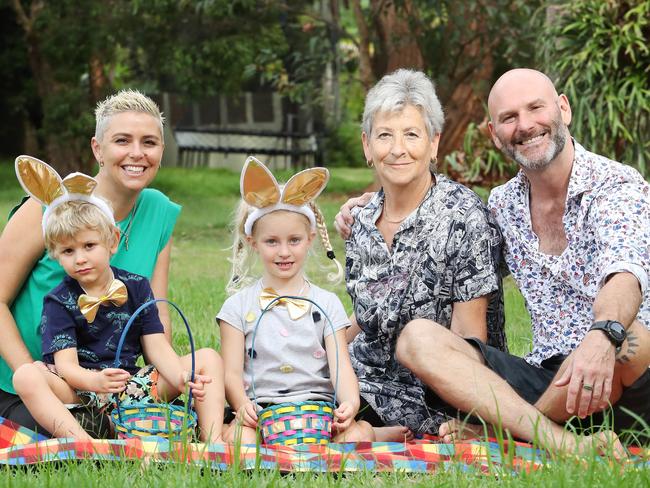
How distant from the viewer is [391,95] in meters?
4.39

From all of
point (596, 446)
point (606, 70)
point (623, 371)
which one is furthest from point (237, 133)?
point (596, 446)

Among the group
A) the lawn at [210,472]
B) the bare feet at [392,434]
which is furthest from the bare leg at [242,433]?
the bare feet at [392,434]

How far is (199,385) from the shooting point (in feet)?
12.7

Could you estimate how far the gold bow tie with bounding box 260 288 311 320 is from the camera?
13.8ft

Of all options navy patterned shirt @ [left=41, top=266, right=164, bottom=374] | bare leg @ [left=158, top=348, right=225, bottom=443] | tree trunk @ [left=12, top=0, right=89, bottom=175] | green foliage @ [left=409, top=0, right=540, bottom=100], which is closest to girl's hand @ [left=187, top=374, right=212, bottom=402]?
bare leg @ [left=158, top=348, right=225, bottom=443]

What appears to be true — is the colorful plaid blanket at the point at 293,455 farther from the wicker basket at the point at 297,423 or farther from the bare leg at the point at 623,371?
the bare leg at the point at 623,371

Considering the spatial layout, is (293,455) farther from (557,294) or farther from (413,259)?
(557,294)

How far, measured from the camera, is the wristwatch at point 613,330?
3.59 m

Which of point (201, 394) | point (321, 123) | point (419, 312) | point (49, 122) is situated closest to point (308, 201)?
point (419, 312)

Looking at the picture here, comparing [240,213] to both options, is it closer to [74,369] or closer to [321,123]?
[74,369]

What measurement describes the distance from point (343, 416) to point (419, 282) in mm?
705

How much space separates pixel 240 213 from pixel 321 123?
2358 cm

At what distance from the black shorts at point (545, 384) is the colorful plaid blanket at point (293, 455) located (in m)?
0.22

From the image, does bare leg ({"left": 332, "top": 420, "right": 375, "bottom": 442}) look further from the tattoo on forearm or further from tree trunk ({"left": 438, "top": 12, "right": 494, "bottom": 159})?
tree trunk ({"left": 438, "top": 12, "right": 494, "bottom": 159})
